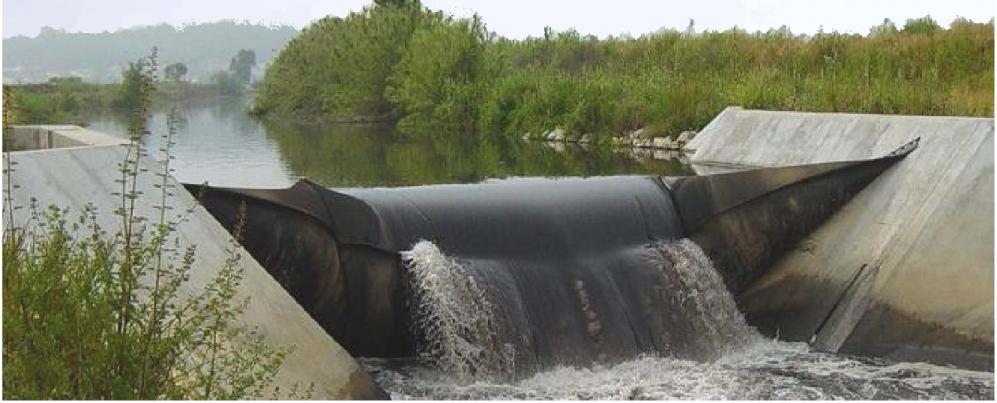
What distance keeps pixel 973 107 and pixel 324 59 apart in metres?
29.9

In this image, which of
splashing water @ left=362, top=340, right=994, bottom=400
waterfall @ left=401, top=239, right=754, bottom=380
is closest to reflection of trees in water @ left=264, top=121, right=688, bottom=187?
waterfall @ left=401, top=239, right=754, bottom=380

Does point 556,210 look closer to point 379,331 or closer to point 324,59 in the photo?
point 379,331

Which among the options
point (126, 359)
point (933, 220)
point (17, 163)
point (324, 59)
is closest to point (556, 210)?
point (933, 220)

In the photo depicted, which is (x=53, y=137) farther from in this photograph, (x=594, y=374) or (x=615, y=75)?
(x=615, y=75)

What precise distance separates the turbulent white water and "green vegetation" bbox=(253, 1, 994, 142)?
627 cm

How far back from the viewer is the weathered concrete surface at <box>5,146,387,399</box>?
6.77 metres

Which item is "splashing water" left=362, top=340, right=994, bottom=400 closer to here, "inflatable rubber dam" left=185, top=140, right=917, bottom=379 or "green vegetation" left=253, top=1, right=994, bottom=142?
"inflatable rubber dam" left=185, top=140, right=917, bottom=379

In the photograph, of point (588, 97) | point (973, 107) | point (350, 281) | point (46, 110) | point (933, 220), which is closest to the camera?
point (350, 281)

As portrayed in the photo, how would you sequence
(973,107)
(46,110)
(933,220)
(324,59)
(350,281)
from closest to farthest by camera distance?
(350,281), (933,220), (973,107), (46,110), (324,59)

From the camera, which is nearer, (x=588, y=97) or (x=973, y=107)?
(x=973, y=107)

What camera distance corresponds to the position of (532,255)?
9484mm

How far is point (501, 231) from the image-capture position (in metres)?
9.57

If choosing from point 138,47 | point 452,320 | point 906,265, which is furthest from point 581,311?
point 138,47

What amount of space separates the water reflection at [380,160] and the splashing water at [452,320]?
7083 mm
